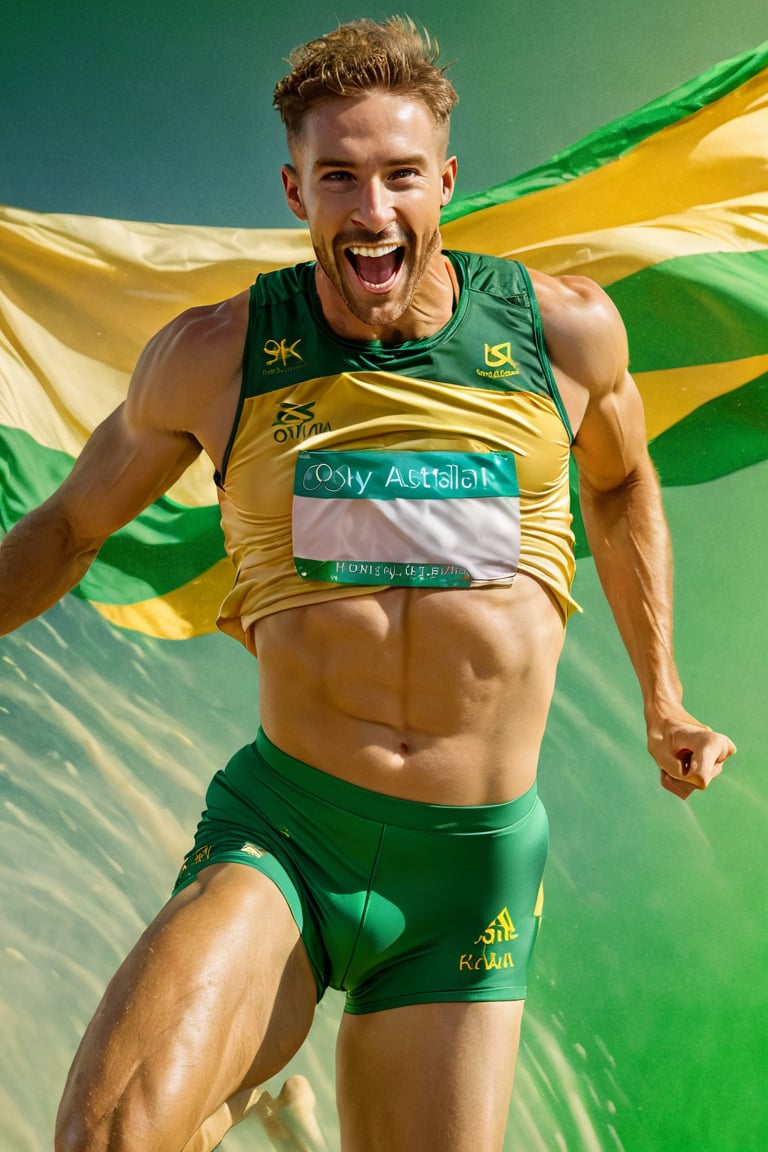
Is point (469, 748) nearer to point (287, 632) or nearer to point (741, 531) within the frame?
point (287, 632)

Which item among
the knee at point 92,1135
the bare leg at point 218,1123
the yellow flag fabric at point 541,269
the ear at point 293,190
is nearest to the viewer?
the knee at point 92,1135

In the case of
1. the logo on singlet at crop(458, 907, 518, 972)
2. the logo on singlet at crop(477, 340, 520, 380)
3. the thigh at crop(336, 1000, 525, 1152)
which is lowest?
the thigh at crop(336, 1000, 525, 1152)

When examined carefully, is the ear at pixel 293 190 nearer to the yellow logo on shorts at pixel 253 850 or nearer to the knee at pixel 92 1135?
the yellow logo on shorts at pixel 253 850

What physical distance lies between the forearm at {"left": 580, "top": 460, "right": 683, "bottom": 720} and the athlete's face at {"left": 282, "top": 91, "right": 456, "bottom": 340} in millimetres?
606

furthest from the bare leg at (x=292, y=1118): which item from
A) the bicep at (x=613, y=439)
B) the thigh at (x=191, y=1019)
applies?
the bicep at (x=613, y=439)

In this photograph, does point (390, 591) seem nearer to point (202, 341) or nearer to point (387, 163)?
point (202, 341)

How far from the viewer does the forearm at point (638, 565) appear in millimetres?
2498

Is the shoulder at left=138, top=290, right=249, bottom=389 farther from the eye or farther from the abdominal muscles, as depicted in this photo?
the abdominal muscles

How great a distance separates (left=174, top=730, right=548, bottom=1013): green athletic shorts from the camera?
7.06 feet

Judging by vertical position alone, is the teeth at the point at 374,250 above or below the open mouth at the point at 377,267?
above

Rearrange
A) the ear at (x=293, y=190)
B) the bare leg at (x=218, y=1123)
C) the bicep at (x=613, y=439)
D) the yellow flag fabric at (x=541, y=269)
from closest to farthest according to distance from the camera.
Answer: the bare leg at (x=218, y=1123) < the ear at (x=293, y=190) < the bicep at (x=613, y=439) < the yellow flag fabric at (x=541, y=269)

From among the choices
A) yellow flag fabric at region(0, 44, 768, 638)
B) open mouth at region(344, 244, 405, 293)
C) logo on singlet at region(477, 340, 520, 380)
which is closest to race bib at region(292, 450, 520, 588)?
logo on singlet at region(477, 340, 520, 380)

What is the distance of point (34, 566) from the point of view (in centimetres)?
237

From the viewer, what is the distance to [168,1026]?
1.80 metres
